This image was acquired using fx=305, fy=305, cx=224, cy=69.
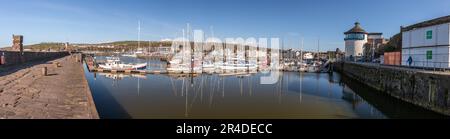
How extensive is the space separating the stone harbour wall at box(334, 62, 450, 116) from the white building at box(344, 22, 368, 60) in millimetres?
25479

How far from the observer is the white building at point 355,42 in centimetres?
5315

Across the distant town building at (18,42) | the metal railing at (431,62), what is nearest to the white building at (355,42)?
the metal railing at (431,62)

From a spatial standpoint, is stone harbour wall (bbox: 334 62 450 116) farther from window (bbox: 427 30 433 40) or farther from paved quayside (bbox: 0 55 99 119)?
paved quayside (bbox: 0 55 99 119)

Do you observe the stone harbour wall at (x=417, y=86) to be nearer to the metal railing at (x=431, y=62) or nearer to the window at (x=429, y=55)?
the metal railing at (x=431, y=62)

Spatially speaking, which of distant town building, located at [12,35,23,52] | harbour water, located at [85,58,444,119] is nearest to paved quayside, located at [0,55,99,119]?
harbour water, located at [85,58,444,119]

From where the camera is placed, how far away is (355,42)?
2140 inches

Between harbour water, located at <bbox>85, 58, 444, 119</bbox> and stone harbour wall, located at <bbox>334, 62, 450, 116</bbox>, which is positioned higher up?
stone harbour wall, located at <bbox>334, 62, 450, 116</bbox>

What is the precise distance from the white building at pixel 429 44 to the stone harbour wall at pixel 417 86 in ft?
9.01

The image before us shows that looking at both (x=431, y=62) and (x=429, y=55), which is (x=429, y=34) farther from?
(x=431, y=62)

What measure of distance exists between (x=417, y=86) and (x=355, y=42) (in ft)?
124

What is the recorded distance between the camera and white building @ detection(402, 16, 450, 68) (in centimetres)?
2166

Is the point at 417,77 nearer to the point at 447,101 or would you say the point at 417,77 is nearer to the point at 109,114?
the point at 447,101

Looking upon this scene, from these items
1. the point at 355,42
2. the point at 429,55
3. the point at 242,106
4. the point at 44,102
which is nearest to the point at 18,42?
the point at 44,102

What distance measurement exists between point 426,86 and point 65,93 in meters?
18.7
